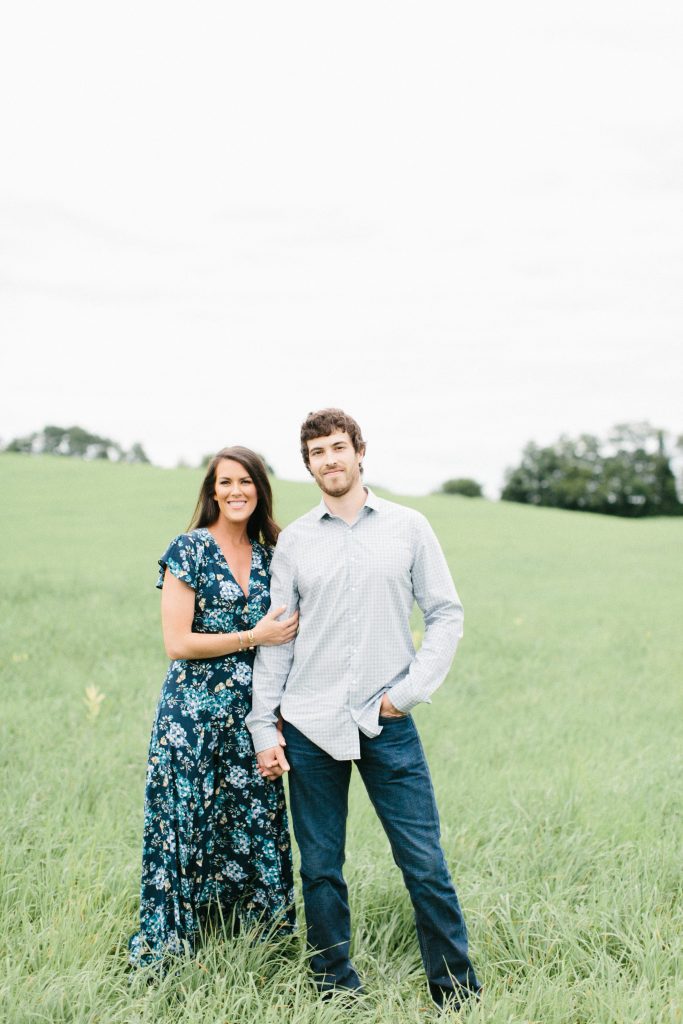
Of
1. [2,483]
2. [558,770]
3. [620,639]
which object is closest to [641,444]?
[2,483]

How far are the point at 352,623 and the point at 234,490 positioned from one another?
73 centimetres

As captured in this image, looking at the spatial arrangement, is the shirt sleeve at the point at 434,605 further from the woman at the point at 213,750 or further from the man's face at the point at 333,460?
the woman at the point at 213,750

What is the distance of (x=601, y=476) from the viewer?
65.4 metres

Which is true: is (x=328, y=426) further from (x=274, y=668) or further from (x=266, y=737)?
(x=266, y=737)

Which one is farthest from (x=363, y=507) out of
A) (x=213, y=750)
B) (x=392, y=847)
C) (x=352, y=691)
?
(x=392, y=847)

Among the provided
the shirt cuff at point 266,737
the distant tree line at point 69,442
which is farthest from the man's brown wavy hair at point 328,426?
the distant tree line at point 69,442

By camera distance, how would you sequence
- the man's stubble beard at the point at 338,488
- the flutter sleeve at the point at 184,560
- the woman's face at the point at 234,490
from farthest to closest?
the woman's face at the point at 234,490 → the flutter sleeve at the point at 184,560 → the man's stubble beard at the point at 338,488

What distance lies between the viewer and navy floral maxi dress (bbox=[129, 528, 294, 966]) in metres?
3.35

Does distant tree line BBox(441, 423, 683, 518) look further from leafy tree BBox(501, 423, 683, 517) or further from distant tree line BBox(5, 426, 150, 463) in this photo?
distant tree line BBox(5, 426, 150, 463)

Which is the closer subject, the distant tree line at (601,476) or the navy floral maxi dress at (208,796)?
the navy floral maxi dress at (208,796)

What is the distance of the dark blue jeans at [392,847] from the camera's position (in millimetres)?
3164

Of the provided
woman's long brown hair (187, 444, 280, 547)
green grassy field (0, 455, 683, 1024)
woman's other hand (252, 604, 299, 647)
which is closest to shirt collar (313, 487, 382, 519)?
woman's long brown hair (187, 444, 280, 547)

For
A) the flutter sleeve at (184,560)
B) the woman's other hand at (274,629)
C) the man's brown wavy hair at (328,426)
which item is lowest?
the woman's other hand at (274,629)

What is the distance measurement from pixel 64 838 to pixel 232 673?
5.52 ft
